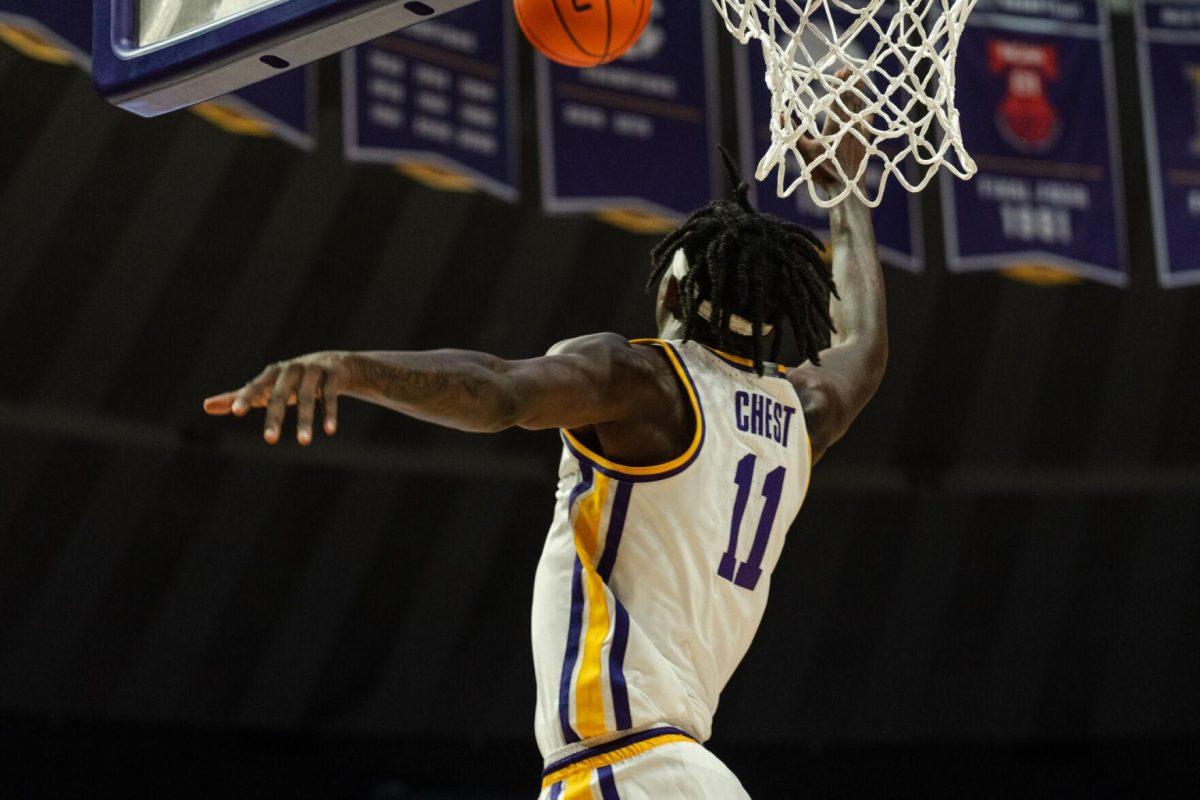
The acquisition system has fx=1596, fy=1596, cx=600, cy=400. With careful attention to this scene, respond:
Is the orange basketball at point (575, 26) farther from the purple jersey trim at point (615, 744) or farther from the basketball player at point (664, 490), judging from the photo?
the purple jersey trim at point (615, 744)

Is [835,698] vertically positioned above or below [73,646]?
below

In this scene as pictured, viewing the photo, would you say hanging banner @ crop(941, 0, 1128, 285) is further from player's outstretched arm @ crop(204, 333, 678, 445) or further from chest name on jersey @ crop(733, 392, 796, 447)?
player's outstretched arm @ crop(204, 333, 678, 445)

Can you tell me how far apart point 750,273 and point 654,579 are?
2.38 feet

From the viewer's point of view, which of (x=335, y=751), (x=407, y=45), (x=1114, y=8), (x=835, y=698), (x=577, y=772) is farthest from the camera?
(x=835, y=698)

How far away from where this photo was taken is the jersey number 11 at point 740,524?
3.37 meters

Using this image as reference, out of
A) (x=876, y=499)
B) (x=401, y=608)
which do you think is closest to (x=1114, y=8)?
(x=876, y=499)

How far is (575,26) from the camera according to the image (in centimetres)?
428

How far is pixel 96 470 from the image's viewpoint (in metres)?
10.3

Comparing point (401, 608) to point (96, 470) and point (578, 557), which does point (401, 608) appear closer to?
point (96, 470)

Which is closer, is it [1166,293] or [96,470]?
[96,470]

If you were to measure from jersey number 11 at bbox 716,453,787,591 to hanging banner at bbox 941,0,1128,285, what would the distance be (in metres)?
5.75

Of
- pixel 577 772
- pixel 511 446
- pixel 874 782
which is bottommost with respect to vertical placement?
pixel 874 782

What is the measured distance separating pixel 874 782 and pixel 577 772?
8761 mm

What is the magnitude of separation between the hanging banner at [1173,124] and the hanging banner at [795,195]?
55.8 inches
